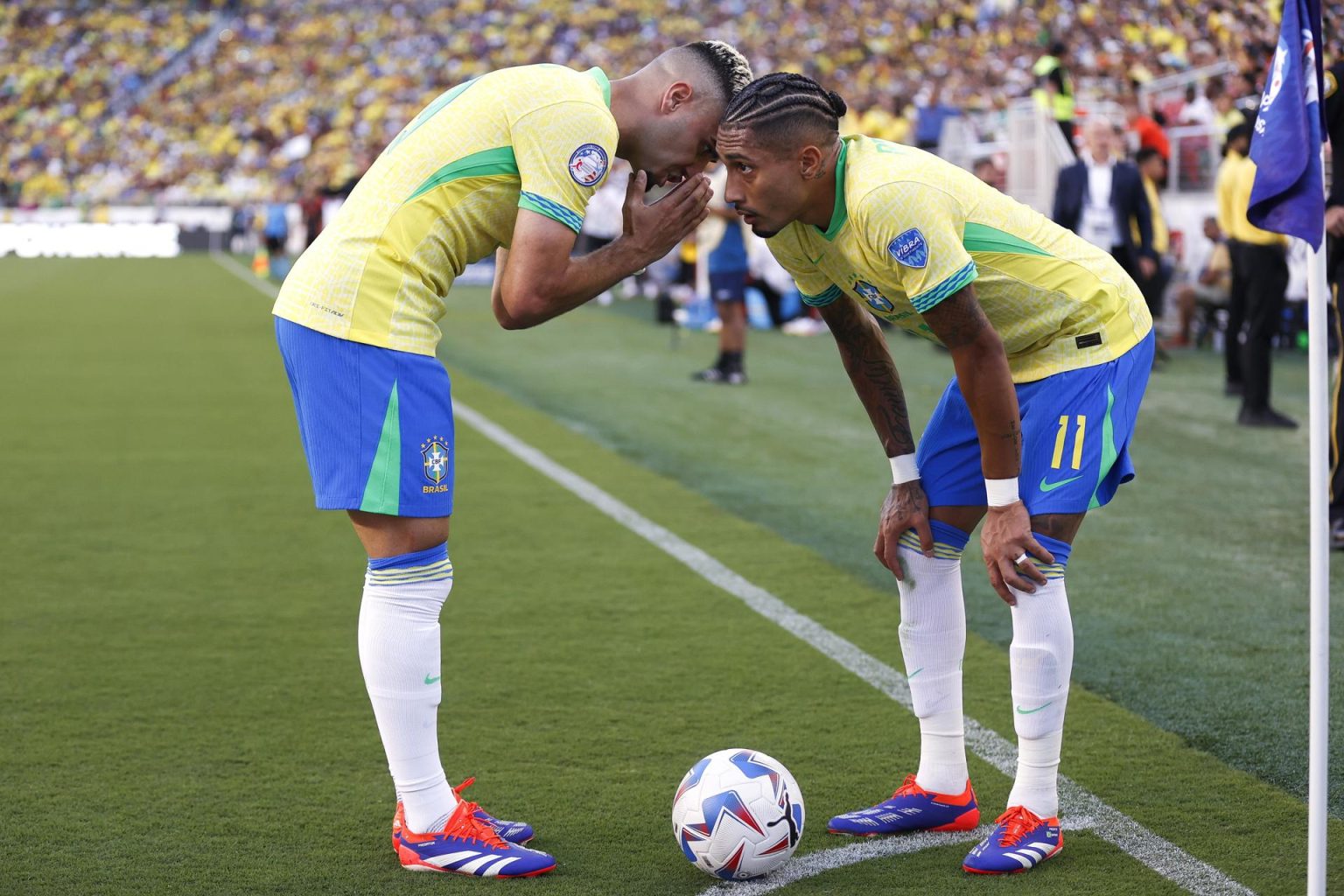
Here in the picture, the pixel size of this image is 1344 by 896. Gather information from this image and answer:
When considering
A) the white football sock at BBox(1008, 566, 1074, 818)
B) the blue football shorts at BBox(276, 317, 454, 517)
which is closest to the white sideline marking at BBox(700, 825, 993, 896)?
the white football sock at BBox(1008, 566, 1074, 818)

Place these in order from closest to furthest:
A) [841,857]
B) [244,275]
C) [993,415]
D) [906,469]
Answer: [993,415], [841,857], [906,469], [244,275]

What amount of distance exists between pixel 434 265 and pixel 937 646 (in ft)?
4.87

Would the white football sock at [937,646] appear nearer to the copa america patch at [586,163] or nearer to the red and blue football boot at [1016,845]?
the red and blue football boot at [1016,845]

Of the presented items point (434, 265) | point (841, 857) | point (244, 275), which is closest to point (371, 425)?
point (434, 265)

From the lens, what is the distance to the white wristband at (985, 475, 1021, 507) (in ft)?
11.1

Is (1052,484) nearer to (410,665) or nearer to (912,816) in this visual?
(912,816)

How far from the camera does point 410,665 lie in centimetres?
352

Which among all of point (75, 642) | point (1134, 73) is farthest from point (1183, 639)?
point (1134, 73)

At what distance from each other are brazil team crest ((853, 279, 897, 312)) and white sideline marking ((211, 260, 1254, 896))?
1269 mm

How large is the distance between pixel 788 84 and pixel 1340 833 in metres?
2.18

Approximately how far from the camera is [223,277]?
32.1 meters

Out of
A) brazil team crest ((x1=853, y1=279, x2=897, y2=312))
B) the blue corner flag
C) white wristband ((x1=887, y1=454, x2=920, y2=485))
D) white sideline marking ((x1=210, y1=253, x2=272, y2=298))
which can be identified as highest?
the blue corner flag

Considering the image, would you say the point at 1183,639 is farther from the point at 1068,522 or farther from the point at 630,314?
the point at 630,314

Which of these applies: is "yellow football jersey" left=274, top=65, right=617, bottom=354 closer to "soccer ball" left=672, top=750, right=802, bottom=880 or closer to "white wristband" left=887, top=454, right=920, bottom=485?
"white wristband" left=887, top=454, right=920, bottom=485
